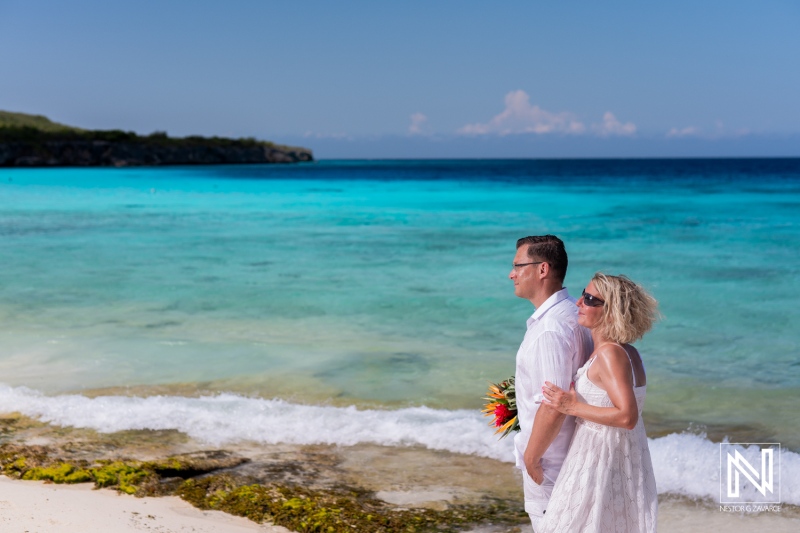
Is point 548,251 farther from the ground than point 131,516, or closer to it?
farther from the ground

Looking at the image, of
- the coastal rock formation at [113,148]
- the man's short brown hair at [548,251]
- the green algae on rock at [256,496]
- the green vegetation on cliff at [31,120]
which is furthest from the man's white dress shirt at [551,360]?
the green vegetation on cliff at [31,120]

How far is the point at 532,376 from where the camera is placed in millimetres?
3111

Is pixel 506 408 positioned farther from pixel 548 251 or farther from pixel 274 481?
pixel 274 481

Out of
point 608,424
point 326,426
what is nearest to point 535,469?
point 608,424

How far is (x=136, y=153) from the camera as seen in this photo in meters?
145

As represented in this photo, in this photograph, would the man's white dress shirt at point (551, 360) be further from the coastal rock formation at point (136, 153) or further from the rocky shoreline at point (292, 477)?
the coastal rock formation at point (136, 153)

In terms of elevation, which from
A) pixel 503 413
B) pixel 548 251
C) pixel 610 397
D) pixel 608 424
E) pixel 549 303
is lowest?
pixel 503 413

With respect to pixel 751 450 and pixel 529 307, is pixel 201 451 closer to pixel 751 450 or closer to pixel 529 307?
pixel 751 450

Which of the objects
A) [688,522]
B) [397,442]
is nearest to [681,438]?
[688,522]

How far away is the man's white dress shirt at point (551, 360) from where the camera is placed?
3.08m

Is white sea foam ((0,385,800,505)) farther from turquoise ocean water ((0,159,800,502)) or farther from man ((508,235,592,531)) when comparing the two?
man ((508,235,592,531))

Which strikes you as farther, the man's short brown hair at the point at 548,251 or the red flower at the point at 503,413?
the red flower at the point at 503,413
